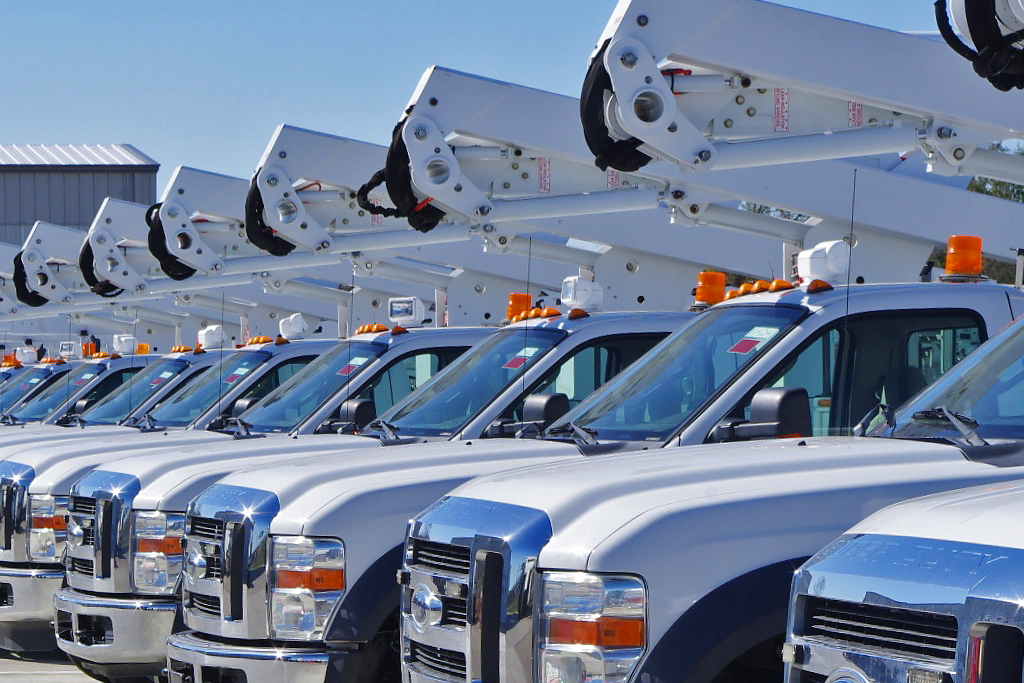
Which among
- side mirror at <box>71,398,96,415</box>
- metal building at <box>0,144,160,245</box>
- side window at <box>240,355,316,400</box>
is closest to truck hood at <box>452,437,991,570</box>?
side window at <box>240,355,316,400</box>

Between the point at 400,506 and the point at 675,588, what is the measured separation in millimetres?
2159

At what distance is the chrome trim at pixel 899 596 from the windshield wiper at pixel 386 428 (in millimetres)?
5165

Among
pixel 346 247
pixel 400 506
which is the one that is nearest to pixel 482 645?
pixel 400 506

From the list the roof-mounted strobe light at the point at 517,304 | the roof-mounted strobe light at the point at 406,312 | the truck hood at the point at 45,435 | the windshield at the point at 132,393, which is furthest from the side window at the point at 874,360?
the windshield at the point at 132,393

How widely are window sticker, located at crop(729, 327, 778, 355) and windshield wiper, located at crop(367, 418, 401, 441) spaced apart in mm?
2537

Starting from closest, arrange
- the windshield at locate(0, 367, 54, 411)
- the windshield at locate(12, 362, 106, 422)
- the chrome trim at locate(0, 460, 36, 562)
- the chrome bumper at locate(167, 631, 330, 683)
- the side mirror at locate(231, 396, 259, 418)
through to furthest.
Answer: the chrome bumper at locate(167, 631, 330, 683), the chrome trim at locate(0, 460, 36, 562), the side mirror at locate(231, 396, 259, 418), the windshield at locate(12, 362, 106, 422), the windshield at locate(0, 367, 54, 411)

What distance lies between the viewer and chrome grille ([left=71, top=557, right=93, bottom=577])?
8406mm

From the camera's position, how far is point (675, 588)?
4.11 meters

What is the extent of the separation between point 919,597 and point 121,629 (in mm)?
5662

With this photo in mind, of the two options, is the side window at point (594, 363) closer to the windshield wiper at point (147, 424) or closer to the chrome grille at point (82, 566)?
the chrome grille at point (82, 566)

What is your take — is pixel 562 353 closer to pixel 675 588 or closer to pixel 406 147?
pixel 406 147

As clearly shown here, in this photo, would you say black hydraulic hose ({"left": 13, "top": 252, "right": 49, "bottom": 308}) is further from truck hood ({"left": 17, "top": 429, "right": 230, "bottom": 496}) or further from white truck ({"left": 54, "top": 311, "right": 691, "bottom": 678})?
white truck ({"left": 54, "top": 311, "right": 691, "bottom": 678})

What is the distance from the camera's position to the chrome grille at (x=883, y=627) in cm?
307

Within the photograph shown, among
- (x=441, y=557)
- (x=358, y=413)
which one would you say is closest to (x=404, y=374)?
(x=358, y=413)
